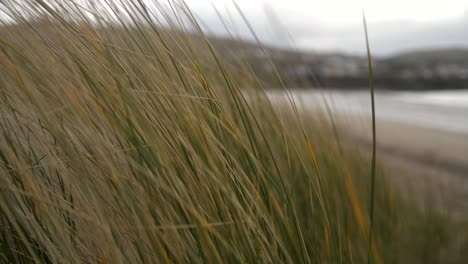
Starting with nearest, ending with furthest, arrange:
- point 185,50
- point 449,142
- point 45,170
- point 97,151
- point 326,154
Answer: point 97,151 < point 45,170 < point 185,50 < point 326,154 < point 449,142

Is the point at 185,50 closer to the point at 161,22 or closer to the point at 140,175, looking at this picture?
the point at 161,22

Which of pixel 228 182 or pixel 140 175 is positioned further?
pixel 228 182

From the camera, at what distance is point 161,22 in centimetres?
128

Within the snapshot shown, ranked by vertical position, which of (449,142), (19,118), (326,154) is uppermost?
(19,118)

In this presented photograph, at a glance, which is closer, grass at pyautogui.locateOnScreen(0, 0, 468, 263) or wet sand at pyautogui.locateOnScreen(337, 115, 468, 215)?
grass at pyautogui.locateOnScreen(0, 0, 468, 263)

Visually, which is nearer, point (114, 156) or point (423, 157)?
point (114, 156)

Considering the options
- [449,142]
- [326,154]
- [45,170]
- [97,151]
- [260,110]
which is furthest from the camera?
[449,142]

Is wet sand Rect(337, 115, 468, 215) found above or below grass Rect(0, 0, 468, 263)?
below

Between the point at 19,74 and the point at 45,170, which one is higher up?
the point at 19,74

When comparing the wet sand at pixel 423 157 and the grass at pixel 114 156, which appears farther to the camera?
the wet sand at pixel 423 157

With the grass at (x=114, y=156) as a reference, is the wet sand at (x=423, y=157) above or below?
below

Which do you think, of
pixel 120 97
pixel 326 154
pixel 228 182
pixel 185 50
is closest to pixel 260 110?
pixel 326 154

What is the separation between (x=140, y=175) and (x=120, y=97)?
181 mm

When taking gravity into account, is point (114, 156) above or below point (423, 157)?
above
